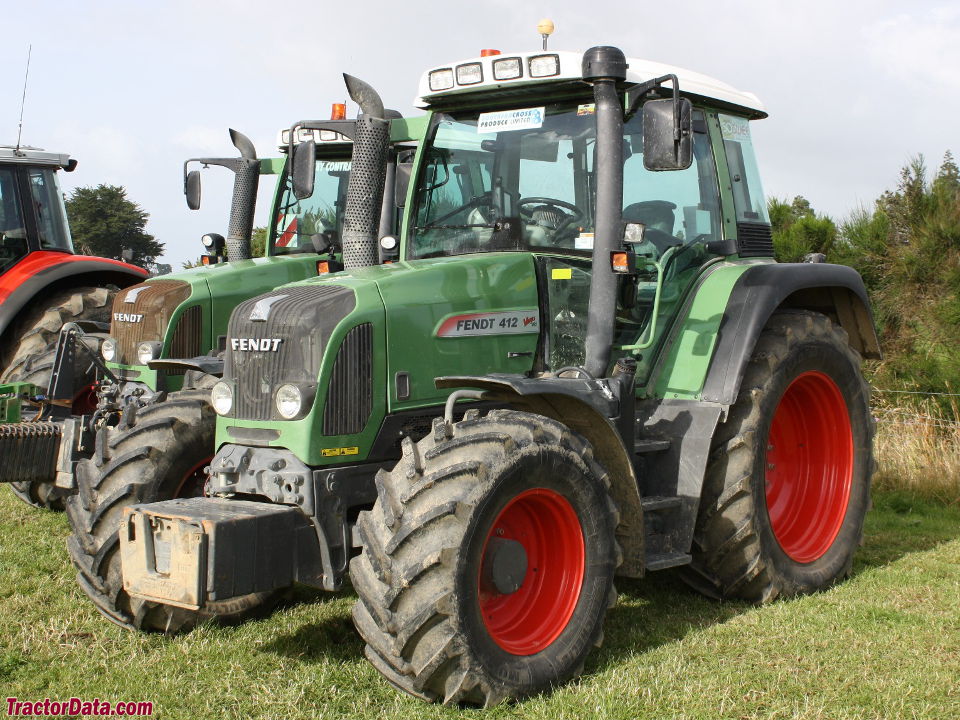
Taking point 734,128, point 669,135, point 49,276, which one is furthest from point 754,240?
point 49,276

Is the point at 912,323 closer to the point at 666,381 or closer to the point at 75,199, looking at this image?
→ the point at 666,381

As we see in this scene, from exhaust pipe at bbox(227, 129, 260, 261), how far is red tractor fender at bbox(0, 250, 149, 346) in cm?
105

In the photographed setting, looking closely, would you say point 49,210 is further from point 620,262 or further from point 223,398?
point 620,262

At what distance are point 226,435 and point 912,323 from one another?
7683mm

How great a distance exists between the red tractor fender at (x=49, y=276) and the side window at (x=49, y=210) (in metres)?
0.12

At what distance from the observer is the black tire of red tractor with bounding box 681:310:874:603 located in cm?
512

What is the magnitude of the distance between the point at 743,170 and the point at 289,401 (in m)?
3.09

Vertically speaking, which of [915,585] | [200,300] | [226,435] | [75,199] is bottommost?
[915,585]

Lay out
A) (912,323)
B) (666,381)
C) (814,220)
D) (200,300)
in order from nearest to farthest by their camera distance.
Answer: (666,381)
(200,300)
(912,323)
(814,220)

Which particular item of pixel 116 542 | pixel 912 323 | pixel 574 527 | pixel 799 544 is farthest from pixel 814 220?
pixel 116 542

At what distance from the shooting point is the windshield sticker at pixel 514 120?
→ 5242 millimetres

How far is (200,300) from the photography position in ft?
24.1

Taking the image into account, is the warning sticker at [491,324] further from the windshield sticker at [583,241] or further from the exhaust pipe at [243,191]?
the exhaust pipe at [243,191]

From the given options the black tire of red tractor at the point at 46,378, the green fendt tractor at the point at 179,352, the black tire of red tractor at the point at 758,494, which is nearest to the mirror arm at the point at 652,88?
the green fendt tractor at the point at 179,352
